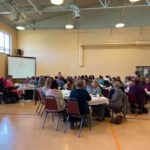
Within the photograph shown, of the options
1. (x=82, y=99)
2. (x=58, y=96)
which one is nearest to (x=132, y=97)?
(x=82, y=99)

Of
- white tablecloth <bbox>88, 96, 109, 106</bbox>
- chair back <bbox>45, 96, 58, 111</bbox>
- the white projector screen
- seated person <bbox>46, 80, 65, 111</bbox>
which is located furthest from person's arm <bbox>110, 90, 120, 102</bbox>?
the white projector screen

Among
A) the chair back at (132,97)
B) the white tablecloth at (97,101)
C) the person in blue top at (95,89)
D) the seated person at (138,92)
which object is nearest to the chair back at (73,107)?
the white tablecloth at (97,101)

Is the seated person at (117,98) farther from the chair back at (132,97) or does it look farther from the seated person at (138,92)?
the seated person at (138,92)

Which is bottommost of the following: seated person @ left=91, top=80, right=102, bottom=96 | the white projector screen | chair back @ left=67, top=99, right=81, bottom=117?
chair back @ left=67, top=99, right=81, bottom=117

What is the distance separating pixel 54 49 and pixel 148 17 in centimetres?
542

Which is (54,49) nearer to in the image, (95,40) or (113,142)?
(95,40)

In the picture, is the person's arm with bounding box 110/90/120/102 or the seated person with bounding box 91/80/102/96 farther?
the seated person with bounding box 91/80/102/96

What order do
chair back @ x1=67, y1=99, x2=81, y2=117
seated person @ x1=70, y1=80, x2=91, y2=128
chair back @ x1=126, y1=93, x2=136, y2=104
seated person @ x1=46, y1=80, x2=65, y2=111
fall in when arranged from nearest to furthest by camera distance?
chair back @ x1=67, y1=99, x2=81, y2=117
seated person @ x1=70, y1=80, x2=91, y2=128
seated person @ x1=46, y1=80, x2=65, y2=111
chair back @ x1=126, y1=93, x2=136, y2=104

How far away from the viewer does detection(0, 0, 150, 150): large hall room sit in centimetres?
590

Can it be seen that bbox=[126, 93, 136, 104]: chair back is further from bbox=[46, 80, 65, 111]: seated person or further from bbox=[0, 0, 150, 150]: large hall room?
bbox=[46, 80, 65, 111]: seated person

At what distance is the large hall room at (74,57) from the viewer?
590 centimetres

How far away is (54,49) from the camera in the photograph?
486 inches

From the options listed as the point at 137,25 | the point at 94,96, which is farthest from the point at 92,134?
the point at 137,25

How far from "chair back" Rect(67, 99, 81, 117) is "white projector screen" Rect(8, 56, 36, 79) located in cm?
701
